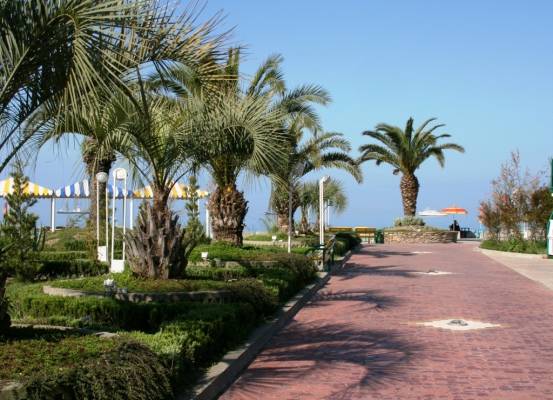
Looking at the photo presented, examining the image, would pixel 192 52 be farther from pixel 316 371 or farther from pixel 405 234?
pixel 405 234

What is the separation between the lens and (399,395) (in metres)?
6.99

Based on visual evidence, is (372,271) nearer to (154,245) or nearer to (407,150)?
(154,245)

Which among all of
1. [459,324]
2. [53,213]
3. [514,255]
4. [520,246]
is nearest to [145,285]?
[459,324]

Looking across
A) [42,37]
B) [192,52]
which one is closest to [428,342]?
[192,52]

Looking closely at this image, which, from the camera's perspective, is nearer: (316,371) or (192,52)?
(192,52)

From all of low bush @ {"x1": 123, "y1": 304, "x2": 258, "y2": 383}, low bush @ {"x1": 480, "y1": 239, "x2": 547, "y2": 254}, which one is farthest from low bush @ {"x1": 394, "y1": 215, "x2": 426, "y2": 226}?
low bush @ {"x1": 123, "y1": 304, "x2": 258, "y2": 383}

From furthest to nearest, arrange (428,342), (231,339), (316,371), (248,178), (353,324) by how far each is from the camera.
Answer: (248,178)
(353,324)
(428,342)
(231,339)
(316,371)

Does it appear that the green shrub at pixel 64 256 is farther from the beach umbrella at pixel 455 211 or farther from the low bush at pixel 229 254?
the beach umbrella at pixel 455 211

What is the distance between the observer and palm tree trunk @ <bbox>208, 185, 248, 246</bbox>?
21703mm

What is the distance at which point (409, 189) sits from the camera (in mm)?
44781

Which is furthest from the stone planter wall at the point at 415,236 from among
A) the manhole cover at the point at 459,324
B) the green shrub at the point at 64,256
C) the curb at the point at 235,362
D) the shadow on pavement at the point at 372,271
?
the manhole cover at the point at 459,324

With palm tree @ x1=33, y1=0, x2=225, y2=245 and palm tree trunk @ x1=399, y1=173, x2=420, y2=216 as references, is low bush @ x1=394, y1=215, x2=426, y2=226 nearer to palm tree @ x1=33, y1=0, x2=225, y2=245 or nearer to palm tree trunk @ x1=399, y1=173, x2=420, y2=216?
palm tree trunk @ x1=399, y1=173, x2=420, y2=216

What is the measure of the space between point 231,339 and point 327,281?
33.2 ft

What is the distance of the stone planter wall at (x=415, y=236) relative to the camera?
43.9 metres
